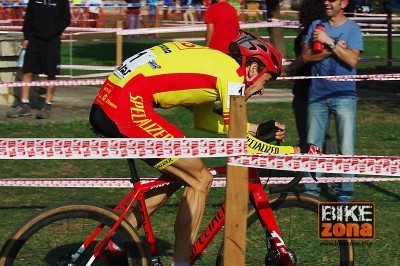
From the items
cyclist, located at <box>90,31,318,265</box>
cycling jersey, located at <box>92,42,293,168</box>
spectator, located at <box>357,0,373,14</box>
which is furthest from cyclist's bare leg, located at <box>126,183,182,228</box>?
spectator, located at <box>357,0,373,14</box>

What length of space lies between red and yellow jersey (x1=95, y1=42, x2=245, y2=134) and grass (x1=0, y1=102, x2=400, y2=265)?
5.32 feet

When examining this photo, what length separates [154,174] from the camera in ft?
33.2

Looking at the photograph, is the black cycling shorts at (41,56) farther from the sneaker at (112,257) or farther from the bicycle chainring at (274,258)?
the bicycle chainring at (274,258)

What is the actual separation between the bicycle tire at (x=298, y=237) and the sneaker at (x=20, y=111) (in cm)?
747

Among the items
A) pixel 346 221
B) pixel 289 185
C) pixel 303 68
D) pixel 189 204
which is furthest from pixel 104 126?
pixel 303 68

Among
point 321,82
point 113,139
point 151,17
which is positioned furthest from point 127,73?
point 151,17

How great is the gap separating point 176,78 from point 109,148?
0.65 m

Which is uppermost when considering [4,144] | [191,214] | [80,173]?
[4,144]

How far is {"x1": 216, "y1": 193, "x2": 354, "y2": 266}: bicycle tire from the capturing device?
598 cm

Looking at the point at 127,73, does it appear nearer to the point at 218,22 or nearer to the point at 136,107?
the point at 136,107


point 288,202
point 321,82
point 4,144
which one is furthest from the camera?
point 321,82

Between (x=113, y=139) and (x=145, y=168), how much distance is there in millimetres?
5251

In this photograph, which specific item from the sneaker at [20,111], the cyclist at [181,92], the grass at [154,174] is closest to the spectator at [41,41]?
the sneaker at [20,111]

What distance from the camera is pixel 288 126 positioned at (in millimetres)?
13070
